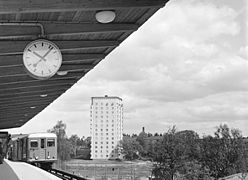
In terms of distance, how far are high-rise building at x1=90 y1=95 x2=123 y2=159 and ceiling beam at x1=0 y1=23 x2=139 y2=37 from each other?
11300 cm

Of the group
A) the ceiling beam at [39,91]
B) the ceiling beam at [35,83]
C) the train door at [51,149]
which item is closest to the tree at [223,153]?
the train door at [51,149]

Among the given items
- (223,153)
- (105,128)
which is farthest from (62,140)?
(105,128)

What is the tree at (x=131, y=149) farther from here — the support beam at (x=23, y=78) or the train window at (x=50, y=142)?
the support beam at (x=23, y=78)

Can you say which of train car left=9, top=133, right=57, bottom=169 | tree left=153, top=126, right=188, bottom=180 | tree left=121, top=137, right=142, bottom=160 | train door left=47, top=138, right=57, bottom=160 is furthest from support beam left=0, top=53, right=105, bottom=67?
tree left=121, top=137, right=142, bottom=160

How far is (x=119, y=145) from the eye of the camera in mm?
→ 128875

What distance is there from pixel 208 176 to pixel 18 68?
61.7 m

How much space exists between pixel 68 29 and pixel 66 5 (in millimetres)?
1462

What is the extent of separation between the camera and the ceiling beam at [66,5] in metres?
6.52

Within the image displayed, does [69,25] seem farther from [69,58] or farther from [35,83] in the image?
[35,83]

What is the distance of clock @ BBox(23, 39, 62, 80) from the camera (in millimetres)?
7316

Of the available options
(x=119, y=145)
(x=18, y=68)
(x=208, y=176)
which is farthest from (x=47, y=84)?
(x=119, y=145)

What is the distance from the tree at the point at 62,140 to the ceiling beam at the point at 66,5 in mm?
68932

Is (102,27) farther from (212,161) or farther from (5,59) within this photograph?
(212,161)

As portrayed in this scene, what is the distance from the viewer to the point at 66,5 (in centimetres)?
675
